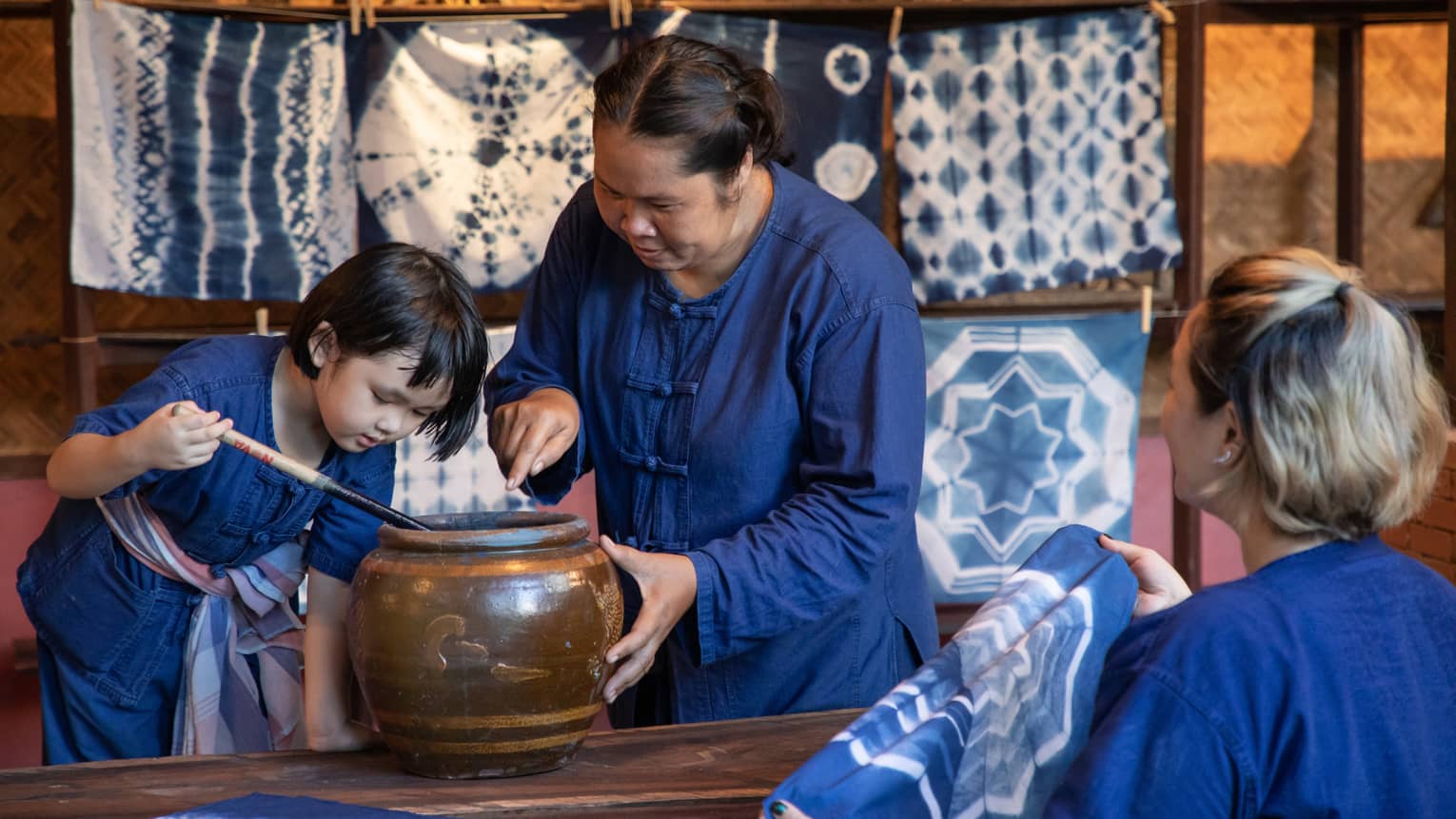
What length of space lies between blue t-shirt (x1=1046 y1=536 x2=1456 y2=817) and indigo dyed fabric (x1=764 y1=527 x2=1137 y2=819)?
0.38ft

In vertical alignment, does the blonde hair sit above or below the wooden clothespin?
below

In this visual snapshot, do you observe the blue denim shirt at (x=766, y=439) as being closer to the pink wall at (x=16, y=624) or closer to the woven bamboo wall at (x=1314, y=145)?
the pink wall at (x=16, y=624)

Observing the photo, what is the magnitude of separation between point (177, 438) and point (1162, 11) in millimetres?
3096

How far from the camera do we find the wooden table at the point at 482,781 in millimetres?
1587

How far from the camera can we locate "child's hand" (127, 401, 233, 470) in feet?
5.87

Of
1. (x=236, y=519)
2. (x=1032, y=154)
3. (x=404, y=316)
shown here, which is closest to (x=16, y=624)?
(x=236, y=519)

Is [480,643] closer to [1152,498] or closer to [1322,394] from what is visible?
[1322,394]

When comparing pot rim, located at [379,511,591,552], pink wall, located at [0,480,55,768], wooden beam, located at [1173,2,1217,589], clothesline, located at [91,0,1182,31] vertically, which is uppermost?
clothesline, located at [91,0,1182,31]

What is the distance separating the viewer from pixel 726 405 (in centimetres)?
194

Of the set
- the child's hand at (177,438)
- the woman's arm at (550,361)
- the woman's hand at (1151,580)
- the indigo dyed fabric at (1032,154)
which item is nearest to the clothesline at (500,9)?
the indigo dyed fabric at (1032,154)

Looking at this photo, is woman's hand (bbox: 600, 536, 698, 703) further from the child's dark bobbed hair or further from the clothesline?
the clothesline

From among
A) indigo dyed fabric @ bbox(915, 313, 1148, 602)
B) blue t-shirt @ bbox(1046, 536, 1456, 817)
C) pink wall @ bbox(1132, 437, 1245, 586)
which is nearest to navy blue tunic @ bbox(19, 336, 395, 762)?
blue t-shirt @ bbox(1046, 536, 1456, 817)

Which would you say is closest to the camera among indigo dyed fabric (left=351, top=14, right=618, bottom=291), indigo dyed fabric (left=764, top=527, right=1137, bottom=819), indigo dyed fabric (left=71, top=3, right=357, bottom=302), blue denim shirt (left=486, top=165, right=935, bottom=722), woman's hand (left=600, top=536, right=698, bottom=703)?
indigo dyed fabric (left=764, top=527, right=1137, bottom=819)

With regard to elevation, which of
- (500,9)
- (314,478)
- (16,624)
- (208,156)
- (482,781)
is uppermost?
(500,9)
